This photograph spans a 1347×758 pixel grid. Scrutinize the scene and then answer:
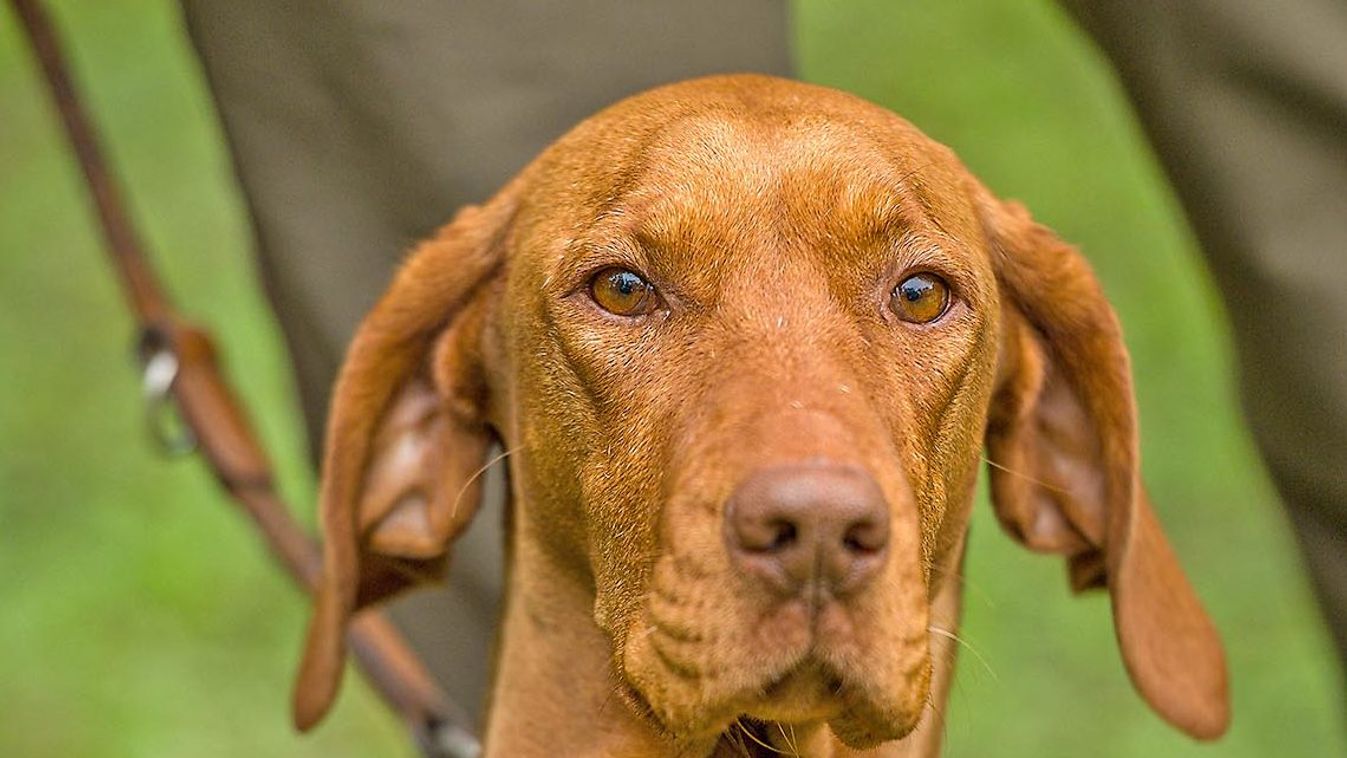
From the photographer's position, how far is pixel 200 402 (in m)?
3.77

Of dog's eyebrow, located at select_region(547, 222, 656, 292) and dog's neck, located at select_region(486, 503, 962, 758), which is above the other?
dog's eyebrow, located at select_region(547, 222, 656, 292)

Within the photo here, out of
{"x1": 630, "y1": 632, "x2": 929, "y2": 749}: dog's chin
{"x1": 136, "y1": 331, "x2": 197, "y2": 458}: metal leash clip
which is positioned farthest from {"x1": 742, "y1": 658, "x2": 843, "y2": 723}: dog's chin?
{"x1": 136, "y1": 331, "x2": 197, "y2": 458}: metal leash clip

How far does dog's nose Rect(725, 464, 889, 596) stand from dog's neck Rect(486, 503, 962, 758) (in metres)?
0.49

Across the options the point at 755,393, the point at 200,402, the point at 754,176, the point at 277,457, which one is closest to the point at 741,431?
the point at 755,393

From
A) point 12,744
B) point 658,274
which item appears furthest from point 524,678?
point 12,744

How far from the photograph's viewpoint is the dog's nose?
2.11 meters

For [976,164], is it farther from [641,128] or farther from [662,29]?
[641,128]

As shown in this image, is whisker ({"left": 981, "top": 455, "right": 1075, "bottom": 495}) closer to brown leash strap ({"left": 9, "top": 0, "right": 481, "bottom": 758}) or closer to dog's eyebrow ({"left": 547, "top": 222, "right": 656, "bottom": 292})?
dog's eyebrow ({"left": 547, "top": 222, "right": 656, "bottom": 292})

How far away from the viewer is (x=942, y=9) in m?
8.84

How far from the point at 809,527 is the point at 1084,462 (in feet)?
3.12

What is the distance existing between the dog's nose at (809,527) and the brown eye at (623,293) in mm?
442

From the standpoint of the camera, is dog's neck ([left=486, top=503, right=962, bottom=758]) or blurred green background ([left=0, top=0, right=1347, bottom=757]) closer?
dog's neck ([left=486, top=503, right=962, bottom=758])

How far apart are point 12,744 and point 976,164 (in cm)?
433

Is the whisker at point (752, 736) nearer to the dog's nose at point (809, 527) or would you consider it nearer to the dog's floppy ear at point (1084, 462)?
the dog's nose at point (809, 527)
